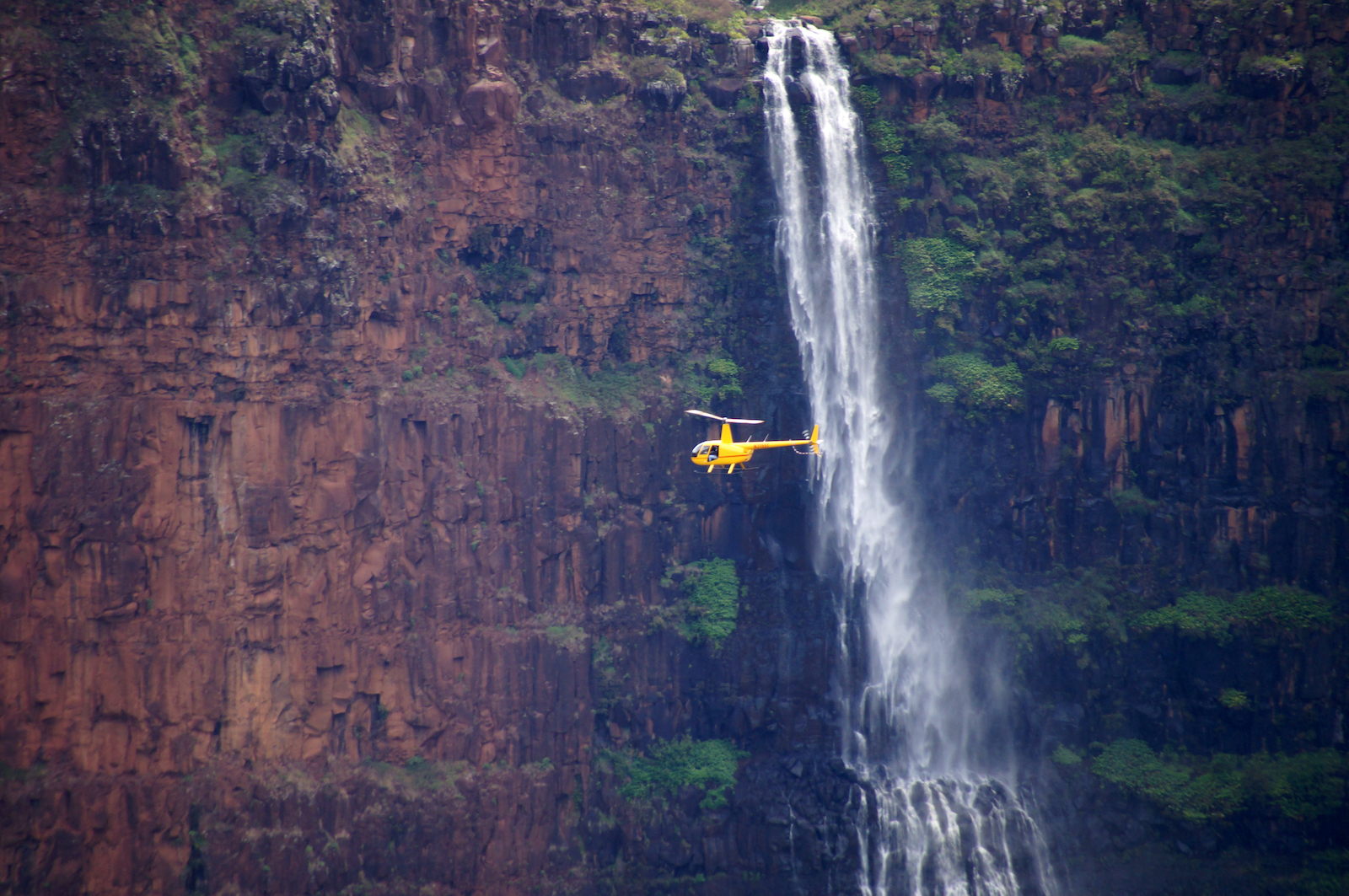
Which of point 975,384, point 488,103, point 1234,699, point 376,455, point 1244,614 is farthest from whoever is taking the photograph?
point 975,384

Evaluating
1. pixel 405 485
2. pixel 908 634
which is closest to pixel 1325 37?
pixel 908 634

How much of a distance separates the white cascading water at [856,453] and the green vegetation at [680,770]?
371 cm

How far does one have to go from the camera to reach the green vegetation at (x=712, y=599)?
42.3 m

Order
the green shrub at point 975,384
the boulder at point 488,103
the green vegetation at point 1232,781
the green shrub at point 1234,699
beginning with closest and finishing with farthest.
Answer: the boulder at point 488,103, the green vegetation at point 1232,781, the green shrub at point 1234,699, the green shrub at point 975,384

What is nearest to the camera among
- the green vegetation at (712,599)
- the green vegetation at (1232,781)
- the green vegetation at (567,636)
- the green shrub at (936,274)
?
the green vegetation at (567,636)

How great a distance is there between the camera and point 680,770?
41594mm

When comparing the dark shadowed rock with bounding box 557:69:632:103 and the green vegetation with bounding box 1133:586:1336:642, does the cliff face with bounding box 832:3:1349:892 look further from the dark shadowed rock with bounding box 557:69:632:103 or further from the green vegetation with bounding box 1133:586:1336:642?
the dark shadowed rock with bounding box 557:69:632:103

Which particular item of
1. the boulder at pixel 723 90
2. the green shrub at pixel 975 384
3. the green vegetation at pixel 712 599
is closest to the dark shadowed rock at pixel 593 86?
the boulder at pixel 723 90

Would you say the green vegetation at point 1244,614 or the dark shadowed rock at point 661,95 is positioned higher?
the dark shadowed rock at point 661,95

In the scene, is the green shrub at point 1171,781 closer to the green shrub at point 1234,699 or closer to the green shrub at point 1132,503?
the green shrub at point 1234,699

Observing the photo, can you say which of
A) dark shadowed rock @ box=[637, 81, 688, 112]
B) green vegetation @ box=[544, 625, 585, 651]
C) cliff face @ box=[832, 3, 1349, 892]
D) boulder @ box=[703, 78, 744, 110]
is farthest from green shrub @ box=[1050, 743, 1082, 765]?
dark shadowed rock @ box=[637, 81, 688, 112]

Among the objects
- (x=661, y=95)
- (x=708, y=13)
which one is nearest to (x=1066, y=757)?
(x=661, y=95)

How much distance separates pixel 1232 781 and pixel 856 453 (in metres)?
14.4

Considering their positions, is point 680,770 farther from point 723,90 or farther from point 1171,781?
point 723,90
